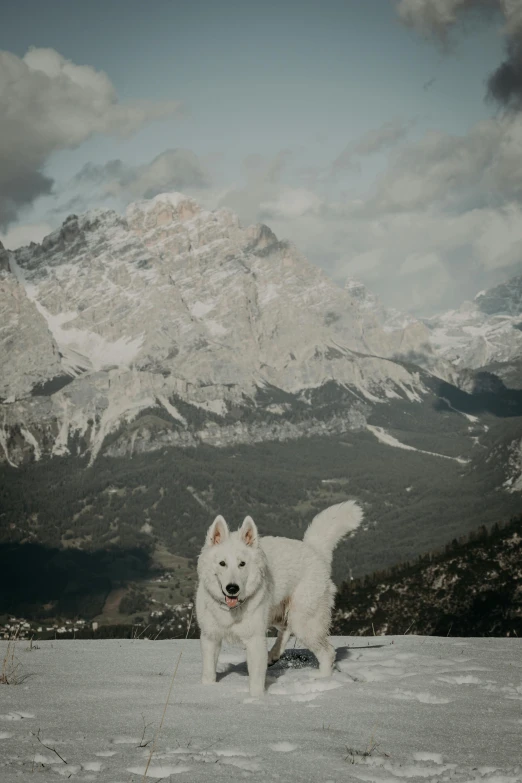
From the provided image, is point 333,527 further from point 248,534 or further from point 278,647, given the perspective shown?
point 278,647

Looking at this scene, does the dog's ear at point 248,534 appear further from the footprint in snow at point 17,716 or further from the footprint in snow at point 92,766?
the footprint in snow at point 92,766

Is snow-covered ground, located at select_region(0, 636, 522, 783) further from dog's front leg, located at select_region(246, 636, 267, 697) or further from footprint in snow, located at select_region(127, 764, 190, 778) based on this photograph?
dog's front leg, located at select_region(246, 636, 267, 697)

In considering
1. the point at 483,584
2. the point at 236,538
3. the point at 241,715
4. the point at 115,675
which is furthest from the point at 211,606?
the point at 483,584

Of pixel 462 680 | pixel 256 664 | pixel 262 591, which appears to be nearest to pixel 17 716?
pixel 256 664

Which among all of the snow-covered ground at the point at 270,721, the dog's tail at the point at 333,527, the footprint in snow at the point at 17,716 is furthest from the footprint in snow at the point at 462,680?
the footprint in snow at the point at 17,716

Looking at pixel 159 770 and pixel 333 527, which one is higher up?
pixel 333 527
